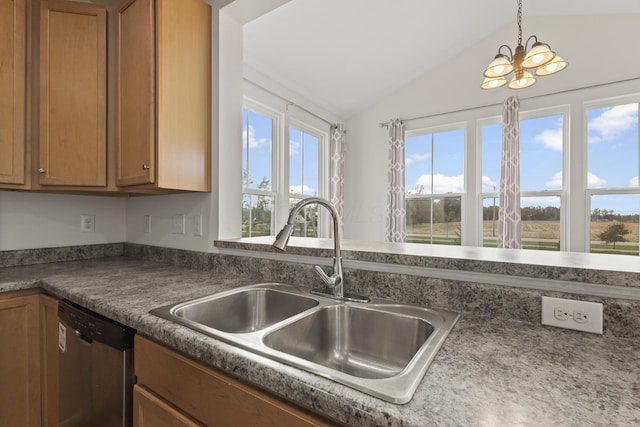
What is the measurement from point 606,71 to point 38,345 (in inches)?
185

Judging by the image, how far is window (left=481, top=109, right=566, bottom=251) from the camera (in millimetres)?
3240

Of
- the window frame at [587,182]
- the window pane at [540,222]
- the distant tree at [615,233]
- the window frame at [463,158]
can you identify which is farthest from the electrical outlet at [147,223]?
the distant tree at [615,233]

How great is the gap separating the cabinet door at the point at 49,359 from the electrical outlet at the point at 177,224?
647 mm

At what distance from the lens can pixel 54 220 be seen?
1.92 m

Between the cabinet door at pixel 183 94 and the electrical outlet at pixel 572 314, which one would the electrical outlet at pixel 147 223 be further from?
the electrical outlet at pixel 572 314

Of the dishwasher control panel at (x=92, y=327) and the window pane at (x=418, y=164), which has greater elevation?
the window pane at (x=418, y=164)

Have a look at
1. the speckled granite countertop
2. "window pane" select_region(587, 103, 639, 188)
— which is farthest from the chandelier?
the speckled granite countertop

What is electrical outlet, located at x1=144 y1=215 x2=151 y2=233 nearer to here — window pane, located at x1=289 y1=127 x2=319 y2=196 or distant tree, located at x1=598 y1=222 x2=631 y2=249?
window pane, located at x1=289 y1=127 x2=319 y2=196

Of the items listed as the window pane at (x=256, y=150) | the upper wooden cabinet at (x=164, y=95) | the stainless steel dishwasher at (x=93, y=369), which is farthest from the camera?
the window pane at (x=256, y=150)

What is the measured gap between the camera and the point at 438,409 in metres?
0.49

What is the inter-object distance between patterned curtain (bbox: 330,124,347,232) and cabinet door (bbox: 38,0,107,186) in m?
2.88

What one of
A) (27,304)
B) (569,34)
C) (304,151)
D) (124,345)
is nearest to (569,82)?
(569,34)

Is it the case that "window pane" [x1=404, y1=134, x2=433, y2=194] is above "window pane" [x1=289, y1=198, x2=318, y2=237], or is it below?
above

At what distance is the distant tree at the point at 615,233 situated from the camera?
2975 mm
